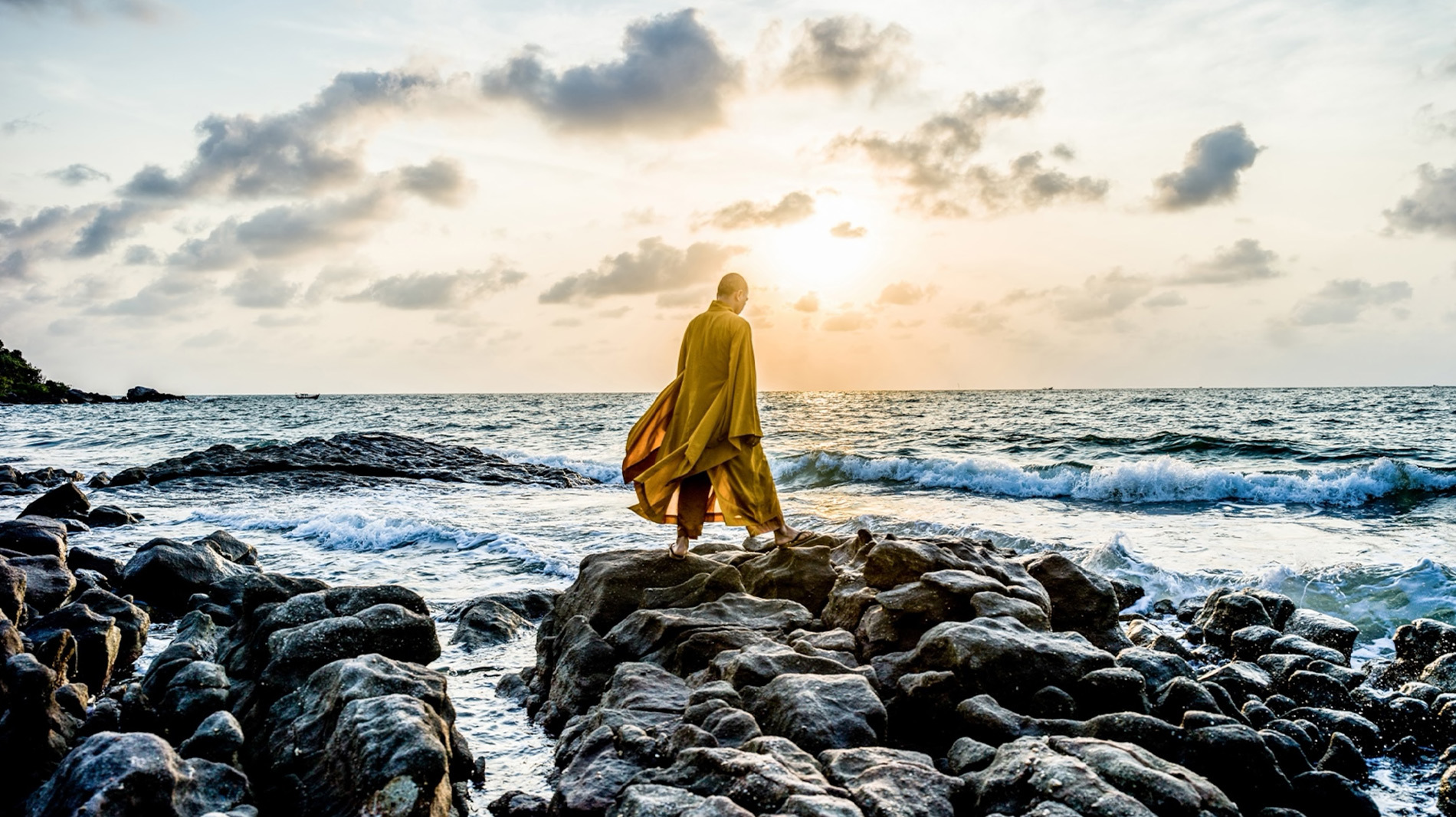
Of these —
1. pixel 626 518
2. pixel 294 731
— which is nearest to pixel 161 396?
pixel 626 518

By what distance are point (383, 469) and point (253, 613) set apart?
16889 mm

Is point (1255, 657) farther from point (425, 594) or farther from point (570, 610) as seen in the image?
point (425, 594)

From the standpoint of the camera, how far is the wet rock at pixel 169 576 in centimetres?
881

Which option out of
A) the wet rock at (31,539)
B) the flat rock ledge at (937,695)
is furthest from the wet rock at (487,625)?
the wet rock at (31,539)

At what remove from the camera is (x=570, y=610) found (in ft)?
22.4

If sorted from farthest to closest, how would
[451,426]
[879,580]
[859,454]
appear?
[451,426], [859,454], [879,580]

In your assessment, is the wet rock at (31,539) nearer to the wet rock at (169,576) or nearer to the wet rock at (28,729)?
the wet rock at (169,576)

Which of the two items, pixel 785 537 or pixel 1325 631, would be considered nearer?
pixel 1325 631

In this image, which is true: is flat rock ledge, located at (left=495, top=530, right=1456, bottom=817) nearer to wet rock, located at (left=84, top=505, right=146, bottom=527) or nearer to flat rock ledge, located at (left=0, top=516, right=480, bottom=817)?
flat rock ledge, located at (left=0, top=516, right=480, bottom=817)

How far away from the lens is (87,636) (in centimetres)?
609

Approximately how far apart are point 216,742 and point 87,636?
8.46ft

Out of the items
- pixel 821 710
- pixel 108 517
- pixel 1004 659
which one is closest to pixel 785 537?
pixel 1004 659

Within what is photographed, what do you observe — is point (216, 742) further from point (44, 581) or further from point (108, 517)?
point (108, 517)

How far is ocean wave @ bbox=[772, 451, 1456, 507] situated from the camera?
55.4 ft
